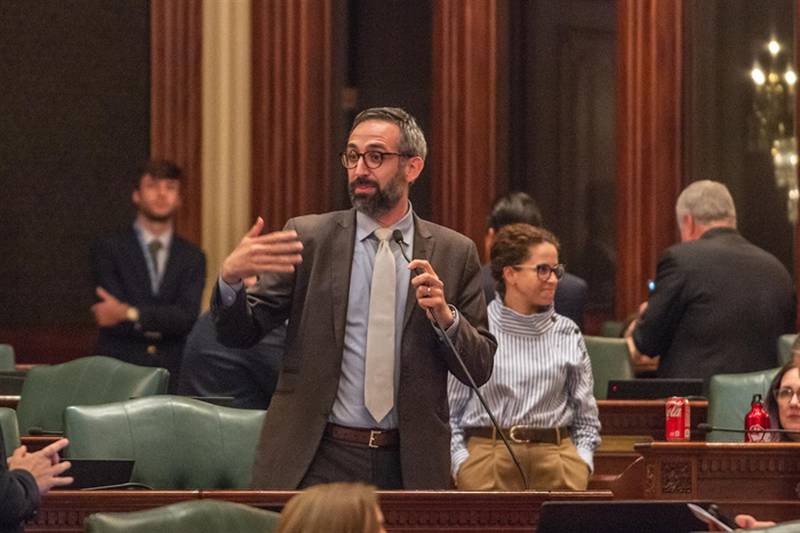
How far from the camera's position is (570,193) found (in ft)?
30.5

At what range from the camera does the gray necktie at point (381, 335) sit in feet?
13.0

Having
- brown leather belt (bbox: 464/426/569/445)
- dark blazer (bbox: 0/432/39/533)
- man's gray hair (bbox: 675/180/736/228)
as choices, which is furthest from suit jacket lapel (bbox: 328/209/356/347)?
man's gray hair (bbox: 675/180/736/228)

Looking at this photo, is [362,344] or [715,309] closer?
[362,344]

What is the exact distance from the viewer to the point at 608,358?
6766 millimetres

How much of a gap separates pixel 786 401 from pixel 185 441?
5.76ft

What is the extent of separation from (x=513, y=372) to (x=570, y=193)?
4.22 m

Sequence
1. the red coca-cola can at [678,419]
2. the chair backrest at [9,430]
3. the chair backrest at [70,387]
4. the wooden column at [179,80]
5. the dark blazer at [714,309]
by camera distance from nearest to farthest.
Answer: the chair backrest at [9,430]
the red coca-cola can at [678,419]
the chair backrest at [70,387]
the dark blazer at [714,309]
the wooden column at [179,80]

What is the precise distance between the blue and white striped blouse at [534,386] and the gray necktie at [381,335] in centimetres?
112

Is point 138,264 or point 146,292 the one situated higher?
point 138,264

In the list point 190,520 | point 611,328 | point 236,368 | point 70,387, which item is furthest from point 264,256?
point 611,328

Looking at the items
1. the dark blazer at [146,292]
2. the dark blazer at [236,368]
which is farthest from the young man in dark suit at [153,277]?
the dark blazer at [236,368]

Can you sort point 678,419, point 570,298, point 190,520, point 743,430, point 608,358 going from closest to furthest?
point 190,520 < point 743,430 < point 678,419 < point 570,298 < point 608,358

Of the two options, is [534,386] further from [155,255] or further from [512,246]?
[155,255]

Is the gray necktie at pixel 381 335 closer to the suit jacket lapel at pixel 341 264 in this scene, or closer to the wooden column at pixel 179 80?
the suit jacket lapel at pixel 341 264
